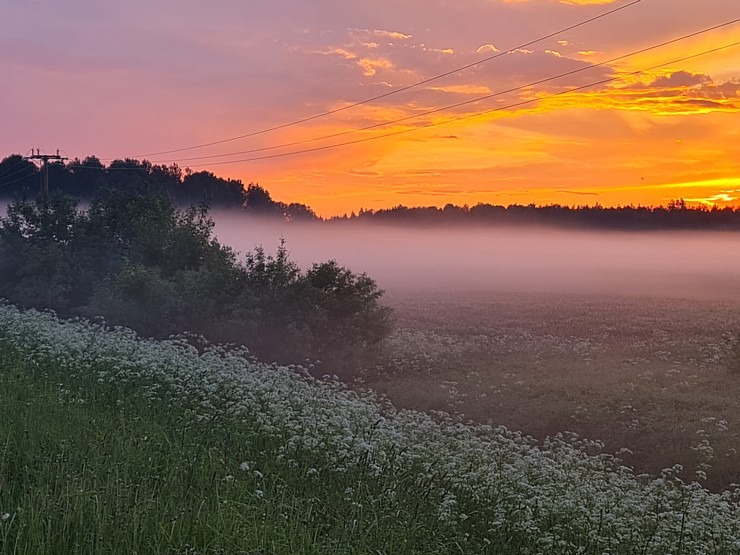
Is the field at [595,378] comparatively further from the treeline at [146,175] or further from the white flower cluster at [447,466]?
the treeline at [146,175]

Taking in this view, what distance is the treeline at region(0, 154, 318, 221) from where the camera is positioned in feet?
291

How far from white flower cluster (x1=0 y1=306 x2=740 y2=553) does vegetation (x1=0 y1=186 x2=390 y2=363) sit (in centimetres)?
1337

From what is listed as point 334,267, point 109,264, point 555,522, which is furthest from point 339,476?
point 109,264

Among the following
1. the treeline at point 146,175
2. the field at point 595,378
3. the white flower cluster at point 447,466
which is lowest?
the field at point 595,378

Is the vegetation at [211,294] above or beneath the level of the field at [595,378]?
above

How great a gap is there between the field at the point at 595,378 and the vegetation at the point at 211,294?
2.55 meters

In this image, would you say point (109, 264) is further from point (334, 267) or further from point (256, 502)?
point (256, 502)

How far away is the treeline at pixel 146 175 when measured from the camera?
88.7 metres

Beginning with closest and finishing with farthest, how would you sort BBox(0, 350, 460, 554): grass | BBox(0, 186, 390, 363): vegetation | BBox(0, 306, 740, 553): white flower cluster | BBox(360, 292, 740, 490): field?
BBox(0, 350, 460, 554): grass → BBox(0, 306, 740, 553): white flower cluster → BBox(360, 292, 740, 490): field → BBox(0, 186, 390, 363): vegetation

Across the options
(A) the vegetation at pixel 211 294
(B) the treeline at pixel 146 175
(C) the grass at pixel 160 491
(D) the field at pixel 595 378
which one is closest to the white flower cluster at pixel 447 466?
(C) the grass at pixel 160 491

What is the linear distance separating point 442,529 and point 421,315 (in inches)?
1542

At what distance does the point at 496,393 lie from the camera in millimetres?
22328

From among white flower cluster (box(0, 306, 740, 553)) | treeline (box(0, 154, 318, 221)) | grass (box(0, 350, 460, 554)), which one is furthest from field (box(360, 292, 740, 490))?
treeline (box(0, 154, 318, 221))

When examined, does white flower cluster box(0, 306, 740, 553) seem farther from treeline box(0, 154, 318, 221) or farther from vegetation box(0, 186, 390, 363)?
treeline box(0, 154, 318, 221)
